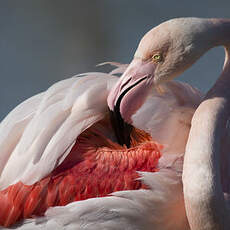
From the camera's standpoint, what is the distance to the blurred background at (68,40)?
4159 mm

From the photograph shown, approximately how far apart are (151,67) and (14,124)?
556mm

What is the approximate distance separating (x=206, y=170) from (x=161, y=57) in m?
0.36

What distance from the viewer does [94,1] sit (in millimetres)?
4270

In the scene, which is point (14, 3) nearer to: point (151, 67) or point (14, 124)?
point (14, 124)

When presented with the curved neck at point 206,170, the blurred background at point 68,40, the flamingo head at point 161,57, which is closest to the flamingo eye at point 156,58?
the flamingo head at point 161,57

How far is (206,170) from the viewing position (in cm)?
137

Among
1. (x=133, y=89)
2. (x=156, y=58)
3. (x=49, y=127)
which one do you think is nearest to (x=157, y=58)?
(x=156, y=58)

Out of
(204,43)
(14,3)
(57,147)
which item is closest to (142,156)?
(57,147)

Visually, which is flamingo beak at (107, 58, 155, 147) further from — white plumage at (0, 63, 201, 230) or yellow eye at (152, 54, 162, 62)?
white plumage at (0, 63, 201, 230)

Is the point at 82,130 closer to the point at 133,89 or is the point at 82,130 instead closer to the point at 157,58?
the point at 133,89

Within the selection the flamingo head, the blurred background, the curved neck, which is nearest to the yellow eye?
the flamingo head

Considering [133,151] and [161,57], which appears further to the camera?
[133,151]

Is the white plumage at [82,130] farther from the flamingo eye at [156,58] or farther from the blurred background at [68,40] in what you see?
the blurred background at [68,40]

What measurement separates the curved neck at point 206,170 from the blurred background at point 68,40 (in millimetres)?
2646
